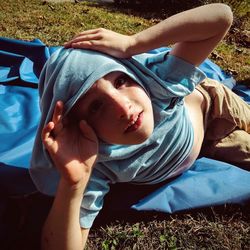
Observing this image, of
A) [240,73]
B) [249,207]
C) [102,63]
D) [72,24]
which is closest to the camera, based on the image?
[102,63]

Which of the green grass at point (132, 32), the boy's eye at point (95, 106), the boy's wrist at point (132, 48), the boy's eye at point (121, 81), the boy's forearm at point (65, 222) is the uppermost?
the boy's wrist at point (132, 48)

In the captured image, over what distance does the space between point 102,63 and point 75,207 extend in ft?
2.05

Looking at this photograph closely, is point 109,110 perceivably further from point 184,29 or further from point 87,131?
point 184,29

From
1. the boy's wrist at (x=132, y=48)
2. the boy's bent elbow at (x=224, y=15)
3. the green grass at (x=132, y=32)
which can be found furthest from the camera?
the green grass at (x=132, y=32)

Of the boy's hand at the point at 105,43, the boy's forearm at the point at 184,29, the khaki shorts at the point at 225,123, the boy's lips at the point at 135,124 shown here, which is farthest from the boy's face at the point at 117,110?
the khaki shorts at the point at 225,123

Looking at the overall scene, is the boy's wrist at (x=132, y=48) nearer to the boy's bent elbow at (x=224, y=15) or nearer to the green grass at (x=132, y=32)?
the boy's bent elbow at (x=224, y=15)

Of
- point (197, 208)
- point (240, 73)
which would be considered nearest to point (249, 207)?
point (197, 208)

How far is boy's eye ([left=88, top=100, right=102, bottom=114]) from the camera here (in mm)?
1458

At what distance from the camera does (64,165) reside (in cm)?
147

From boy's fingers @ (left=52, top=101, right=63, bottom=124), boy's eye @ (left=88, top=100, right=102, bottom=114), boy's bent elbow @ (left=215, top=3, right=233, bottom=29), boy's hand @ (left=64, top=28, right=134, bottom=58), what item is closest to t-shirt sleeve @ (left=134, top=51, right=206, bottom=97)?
boy's hand @ (left=64, top=28, right=134, bottom=58)

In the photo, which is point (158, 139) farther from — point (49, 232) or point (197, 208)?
point (49, 232)

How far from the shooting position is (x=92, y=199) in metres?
1.71

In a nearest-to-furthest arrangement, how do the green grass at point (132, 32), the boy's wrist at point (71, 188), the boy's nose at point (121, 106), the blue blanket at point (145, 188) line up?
1. the boy's nose at point (121, 106)
2. the boy's wrist at point (71, 188)
3. the green grass at point (132, 32)
4. the blue blanket at point (145, 188)

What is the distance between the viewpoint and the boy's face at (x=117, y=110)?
1422 millimetres
